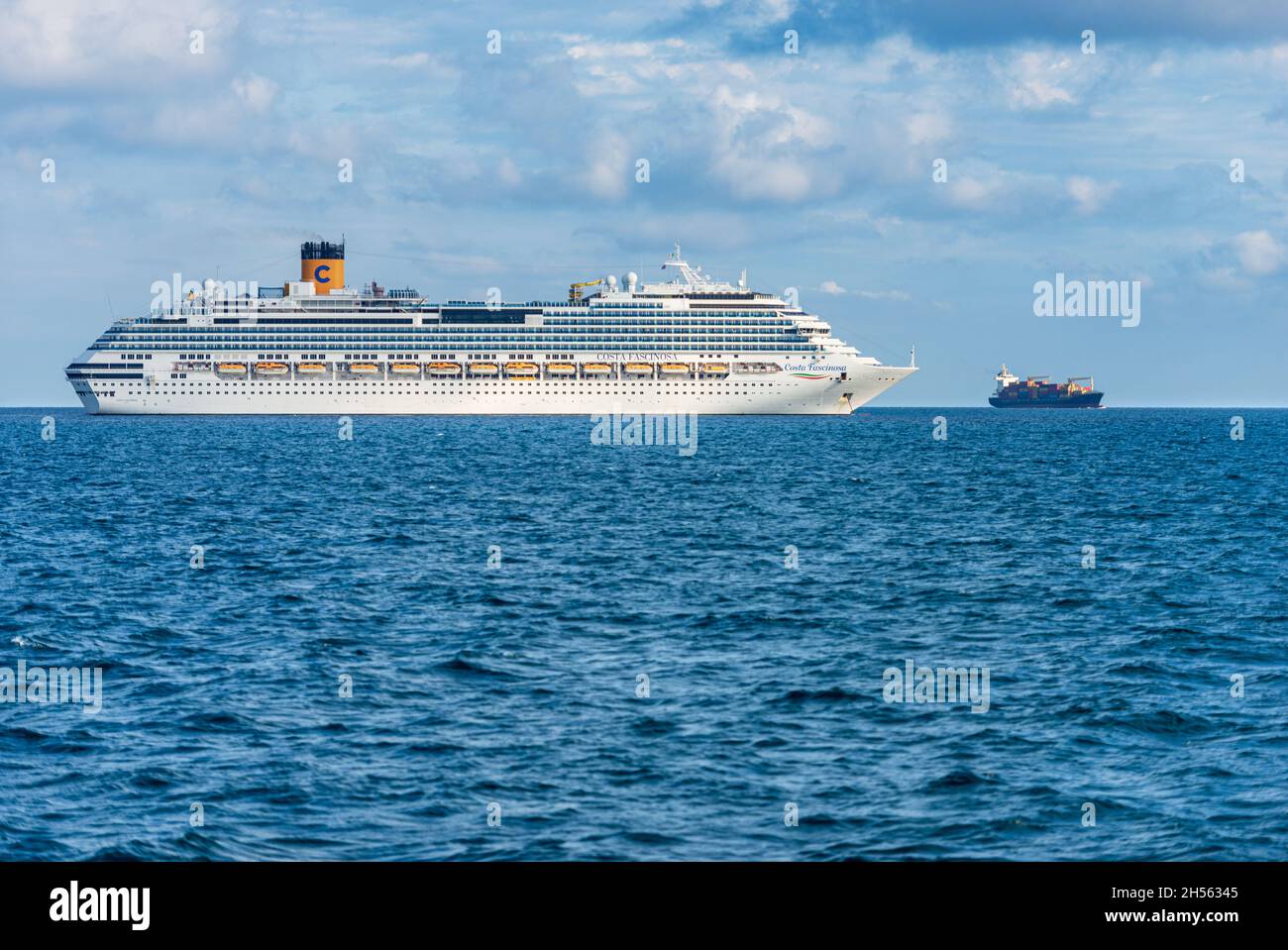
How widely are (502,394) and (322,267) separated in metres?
28.3

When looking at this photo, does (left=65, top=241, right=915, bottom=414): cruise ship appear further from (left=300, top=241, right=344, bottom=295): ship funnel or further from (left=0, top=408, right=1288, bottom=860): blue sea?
(left=0, top=408, right=1288, bottom=860): blue sea

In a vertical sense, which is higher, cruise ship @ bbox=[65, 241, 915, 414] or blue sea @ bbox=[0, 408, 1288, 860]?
cruise ship @ bbox=[65, 241, 915, 414]

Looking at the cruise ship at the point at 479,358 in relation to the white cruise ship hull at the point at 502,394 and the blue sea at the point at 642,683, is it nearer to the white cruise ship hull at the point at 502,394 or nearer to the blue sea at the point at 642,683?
the white cruise ship hull at the point at 502,394

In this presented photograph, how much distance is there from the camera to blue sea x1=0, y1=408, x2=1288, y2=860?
14148 mm

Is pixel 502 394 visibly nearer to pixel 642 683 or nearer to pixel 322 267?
pixel 322 267

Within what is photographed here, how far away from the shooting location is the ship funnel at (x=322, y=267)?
155500mm

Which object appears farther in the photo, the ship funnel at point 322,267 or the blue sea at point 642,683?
the ship funnel at point 322,267

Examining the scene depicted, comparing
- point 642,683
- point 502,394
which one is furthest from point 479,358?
point 642,683

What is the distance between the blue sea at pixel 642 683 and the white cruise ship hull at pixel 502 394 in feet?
316

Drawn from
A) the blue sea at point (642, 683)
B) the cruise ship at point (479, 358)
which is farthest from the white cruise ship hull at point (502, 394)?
the blue sea at point (642, 683)

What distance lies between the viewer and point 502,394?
146 meters

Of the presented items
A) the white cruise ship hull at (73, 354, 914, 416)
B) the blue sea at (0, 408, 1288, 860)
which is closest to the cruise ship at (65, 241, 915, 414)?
the white cruise ship hull at (73, 354, 914, 416)

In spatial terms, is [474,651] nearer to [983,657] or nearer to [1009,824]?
[983,657]

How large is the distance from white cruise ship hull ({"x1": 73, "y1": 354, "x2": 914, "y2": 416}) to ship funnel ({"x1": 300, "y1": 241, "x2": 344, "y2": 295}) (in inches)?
576
